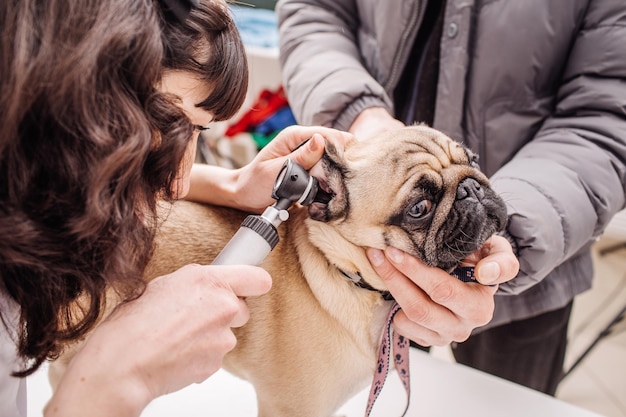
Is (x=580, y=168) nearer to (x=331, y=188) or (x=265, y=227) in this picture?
(x=331, y=188)

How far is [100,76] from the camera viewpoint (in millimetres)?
433

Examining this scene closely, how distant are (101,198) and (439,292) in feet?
1.47

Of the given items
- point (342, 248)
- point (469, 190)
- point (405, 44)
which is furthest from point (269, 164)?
point (405, 44)

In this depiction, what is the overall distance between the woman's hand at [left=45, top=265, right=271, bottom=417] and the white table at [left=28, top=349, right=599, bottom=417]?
34 centimetres

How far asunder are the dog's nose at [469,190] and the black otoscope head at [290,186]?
8.8 inches

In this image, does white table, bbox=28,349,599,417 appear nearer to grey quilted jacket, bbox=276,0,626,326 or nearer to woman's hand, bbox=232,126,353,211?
grey quilted jacket, bbox=276,0,626,326

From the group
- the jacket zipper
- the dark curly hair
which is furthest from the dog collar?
the jacket zipper

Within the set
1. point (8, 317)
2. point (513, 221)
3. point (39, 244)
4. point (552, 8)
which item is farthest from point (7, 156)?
point (552, 8)

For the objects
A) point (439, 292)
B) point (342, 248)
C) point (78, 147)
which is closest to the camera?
point (78, 147)

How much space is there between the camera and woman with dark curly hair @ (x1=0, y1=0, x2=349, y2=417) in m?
0.41

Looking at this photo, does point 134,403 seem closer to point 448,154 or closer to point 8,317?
point 8,317

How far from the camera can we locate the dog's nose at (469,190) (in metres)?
0.73

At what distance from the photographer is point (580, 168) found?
84 centimetres

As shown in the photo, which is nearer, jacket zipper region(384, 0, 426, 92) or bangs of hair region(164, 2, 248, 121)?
bangs of hair region(164, 2, 248, 121)
